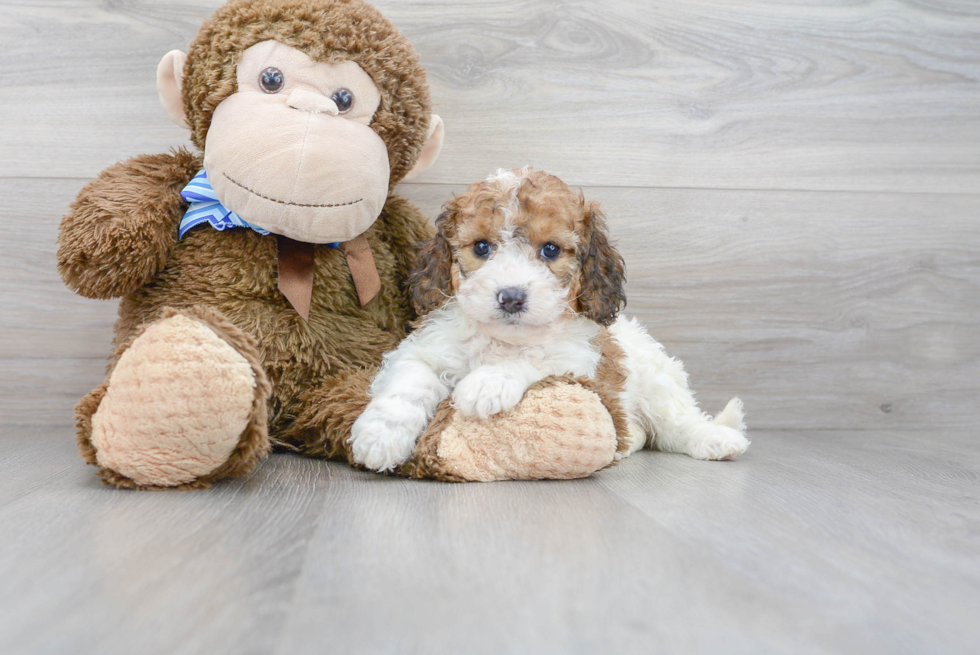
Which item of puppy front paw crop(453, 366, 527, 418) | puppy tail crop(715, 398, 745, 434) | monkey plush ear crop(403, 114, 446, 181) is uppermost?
monkey plush ear crop(403, 114, 446, 181)

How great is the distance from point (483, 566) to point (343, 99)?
108 centimetres

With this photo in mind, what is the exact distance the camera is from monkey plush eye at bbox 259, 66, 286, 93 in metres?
1.61

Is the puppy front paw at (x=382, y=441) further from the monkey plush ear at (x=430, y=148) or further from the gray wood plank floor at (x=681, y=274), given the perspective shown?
the monkey plush ear at (x=430, y=148)

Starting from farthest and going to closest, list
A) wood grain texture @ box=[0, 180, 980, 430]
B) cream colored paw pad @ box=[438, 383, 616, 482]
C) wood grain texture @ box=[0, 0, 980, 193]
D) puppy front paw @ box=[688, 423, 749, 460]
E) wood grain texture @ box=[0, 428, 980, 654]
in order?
1. wood grain texture @ box=[0, 180, 980, 430]
2. wood grain texture @ box=[0, 0, 980, 193]
3. puppy front paw @ box=[688, 423, 749, 460]
4. cream colored paw pad @ box=[438, 383, 616, 482]
5. wood grain texture @ box=[0, 428, 980, 654]

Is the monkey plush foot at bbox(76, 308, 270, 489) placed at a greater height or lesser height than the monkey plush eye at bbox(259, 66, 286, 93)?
lesser

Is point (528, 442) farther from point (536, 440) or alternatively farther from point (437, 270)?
point (437, 270)

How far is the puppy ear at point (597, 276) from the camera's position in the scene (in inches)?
65.2

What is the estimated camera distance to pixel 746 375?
7.90ft

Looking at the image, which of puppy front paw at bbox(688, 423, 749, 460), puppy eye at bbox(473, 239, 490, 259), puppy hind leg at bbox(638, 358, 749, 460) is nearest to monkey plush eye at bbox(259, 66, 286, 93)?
puppy eye at bbox(473, 239, 490, 259)

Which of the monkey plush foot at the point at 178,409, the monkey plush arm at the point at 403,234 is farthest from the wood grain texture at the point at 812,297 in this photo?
the monkey plush foot at the point at 178,409

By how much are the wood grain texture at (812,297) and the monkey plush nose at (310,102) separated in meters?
0.66

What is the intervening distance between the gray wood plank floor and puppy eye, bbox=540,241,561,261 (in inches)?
18.8

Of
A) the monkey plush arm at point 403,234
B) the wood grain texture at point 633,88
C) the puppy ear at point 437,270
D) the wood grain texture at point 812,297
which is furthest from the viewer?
the wood grain texture at point 812,297

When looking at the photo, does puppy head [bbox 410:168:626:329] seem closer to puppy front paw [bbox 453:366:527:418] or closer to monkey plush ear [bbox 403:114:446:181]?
puppy front paw [bbox 453:366:527:418]
